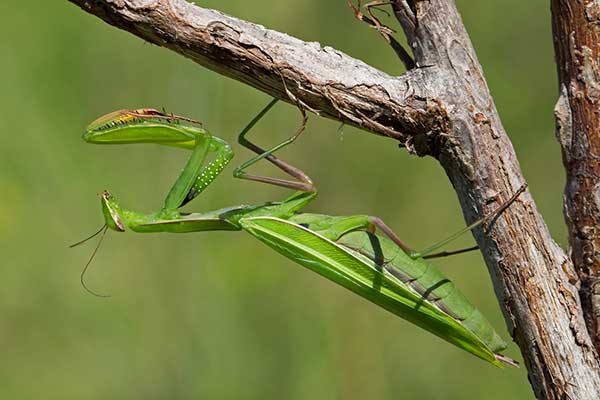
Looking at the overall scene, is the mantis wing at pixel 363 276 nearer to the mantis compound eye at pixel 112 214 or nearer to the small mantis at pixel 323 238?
the small mantis at pixel 323 238

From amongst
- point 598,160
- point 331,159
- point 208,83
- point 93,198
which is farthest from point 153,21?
point 93,198

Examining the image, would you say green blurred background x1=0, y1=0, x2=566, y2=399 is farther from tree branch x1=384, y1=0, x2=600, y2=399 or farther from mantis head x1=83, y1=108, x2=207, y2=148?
tree branch x1=384, y1=0, x2=600, y2=399

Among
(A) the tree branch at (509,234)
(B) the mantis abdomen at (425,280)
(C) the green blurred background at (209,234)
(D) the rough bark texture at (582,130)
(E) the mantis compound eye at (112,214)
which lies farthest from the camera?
(C) the green blurred background at (209,234)

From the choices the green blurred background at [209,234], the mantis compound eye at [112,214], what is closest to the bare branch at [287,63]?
the mantis compound eye at [112,214]

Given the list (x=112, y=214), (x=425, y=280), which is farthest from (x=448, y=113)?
(x=112, y=214)

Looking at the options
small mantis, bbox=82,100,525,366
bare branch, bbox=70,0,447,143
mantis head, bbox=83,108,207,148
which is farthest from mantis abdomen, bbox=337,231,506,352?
mantis head, bbox=83,108,207,148

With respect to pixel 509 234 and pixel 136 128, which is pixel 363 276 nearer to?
pixel 509 234
